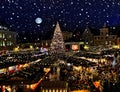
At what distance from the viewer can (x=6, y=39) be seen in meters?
75.4

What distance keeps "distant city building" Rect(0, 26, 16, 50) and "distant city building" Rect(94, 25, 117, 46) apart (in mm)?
20239

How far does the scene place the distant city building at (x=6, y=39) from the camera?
7334 centimetres

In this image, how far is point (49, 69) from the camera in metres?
46.4

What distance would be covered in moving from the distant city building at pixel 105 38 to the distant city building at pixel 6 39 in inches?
797

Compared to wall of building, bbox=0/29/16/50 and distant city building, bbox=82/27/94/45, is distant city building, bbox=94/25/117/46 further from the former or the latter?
wall of building, bbox=0/29/16/50

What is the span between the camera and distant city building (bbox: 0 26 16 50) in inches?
2888

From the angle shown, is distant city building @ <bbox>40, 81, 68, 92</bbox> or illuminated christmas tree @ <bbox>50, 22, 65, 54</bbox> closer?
distant city building @ <bbox>40, 81, 68, 92</bbox>

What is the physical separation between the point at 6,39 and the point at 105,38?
23.9m

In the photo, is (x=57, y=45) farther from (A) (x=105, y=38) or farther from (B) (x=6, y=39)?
(A) (x=105, y=38)

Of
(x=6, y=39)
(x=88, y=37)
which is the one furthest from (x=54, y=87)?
(x=88, y=37)

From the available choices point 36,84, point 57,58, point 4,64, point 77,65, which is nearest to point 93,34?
point 57,58

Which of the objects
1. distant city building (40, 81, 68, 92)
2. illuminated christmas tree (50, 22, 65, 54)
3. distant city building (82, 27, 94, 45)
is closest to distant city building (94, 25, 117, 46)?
distant city building (82, 27, 94, 45)

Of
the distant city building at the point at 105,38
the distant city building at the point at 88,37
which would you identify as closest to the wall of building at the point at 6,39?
the distant city building at the point at 88,37

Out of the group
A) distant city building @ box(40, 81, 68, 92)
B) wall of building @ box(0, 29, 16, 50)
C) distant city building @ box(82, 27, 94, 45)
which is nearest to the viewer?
distant city building @ box(40, 81, 68, 92)
